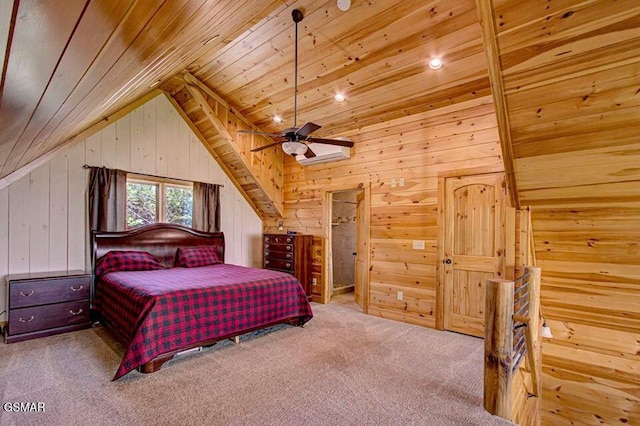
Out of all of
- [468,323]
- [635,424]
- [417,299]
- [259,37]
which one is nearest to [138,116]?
[259,37]

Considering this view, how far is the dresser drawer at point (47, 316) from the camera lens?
11.1 ft

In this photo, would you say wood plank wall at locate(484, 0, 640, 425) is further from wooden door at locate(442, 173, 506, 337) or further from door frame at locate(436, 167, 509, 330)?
door frame at locate(436, 167, 509, 330)

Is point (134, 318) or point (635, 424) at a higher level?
point (134, 318)

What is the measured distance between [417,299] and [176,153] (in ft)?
14.2

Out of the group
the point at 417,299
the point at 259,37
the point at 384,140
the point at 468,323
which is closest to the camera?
the point at 259,37

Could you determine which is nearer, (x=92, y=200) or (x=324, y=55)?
(x=324, y=55)

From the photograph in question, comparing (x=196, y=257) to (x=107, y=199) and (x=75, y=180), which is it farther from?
(x=75, y=180)

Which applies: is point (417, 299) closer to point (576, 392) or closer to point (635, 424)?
point (576, 392)

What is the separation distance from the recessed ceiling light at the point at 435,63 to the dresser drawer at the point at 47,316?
15.7 ft

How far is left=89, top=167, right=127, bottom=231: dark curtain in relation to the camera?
4.31 meters

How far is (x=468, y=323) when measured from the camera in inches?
153

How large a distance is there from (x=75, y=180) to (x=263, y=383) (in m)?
3.73

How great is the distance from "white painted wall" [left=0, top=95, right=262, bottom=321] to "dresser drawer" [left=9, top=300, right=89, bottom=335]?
1.91 feet

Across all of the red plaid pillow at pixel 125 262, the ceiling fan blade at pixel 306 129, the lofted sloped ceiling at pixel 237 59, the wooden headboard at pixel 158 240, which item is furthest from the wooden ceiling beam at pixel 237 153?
the ceiling fan blade at pixel 306 129
